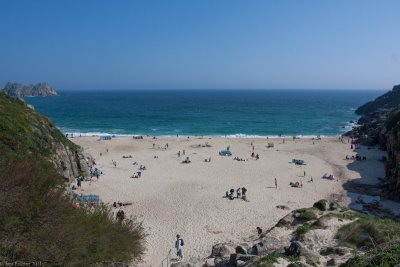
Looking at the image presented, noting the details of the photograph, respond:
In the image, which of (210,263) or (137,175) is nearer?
(210,263)

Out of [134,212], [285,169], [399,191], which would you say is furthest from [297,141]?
[134,212]

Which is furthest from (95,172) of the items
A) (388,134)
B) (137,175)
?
(388,134)

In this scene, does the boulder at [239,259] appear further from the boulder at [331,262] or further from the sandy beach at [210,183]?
the sandy beach at [210,183]

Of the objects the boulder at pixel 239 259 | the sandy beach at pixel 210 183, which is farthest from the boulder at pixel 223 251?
the sandy beach at pixel 210 183

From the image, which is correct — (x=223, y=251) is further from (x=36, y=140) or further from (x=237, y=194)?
(x=36, y=140)

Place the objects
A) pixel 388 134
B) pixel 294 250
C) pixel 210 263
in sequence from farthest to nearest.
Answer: pixel 388 134 → pixel 210 263 → pixel 294 250

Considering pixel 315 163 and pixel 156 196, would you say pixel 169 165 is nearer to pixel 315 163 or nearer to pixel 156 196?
pixel 156 196
